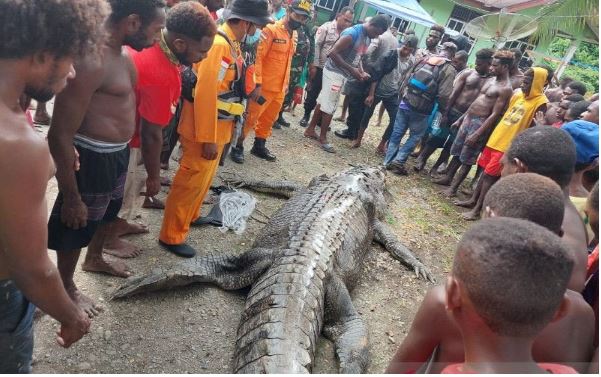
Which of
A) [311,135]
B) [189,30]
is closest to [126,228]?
[189,30]

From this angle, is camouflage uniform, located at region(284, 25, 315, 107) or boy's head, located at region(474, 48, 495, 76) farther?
camouflage uniform, located at region(284, 25, 315, 107)

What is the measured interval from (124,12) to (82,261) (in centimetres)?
168

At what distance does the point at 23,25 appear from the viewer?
1.17m

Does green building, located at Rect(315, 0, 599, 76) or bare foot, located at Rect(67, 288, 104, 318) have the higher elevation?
green building, located at Rect(315, 0, 599, 76)

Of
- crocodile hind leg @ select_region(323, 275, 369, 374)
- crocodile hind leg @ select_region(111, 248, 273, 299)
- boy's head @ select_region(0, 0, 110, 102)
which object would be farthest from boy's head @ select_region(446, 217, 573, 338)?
crocodile hind leg @ select_region(111, 248, 273, 299)

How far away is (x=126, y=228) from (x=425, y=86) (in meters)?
4.39

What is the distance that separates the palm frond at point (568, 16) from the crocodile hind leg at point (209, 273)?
25.2 feet

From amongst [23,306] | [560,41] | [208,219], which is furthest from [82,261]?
[560,41]

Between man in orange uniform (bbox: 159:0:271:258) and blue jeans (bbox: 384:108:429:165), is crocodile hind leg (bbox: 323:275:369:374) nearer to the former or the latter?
man in orange uniform (bbox: 159:0:271:258)

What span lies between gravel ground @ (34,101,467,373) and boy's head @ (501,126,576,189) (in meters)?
1.56

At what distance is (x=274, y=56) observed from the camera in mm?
5020

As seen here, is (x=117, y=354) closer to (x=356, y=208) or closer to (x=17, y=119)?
(x=17, y=119)

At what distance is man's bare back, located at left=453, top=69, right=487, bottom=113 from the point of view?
5754 mm

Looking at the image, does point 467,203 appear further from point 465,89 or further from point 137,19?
point 137,19
